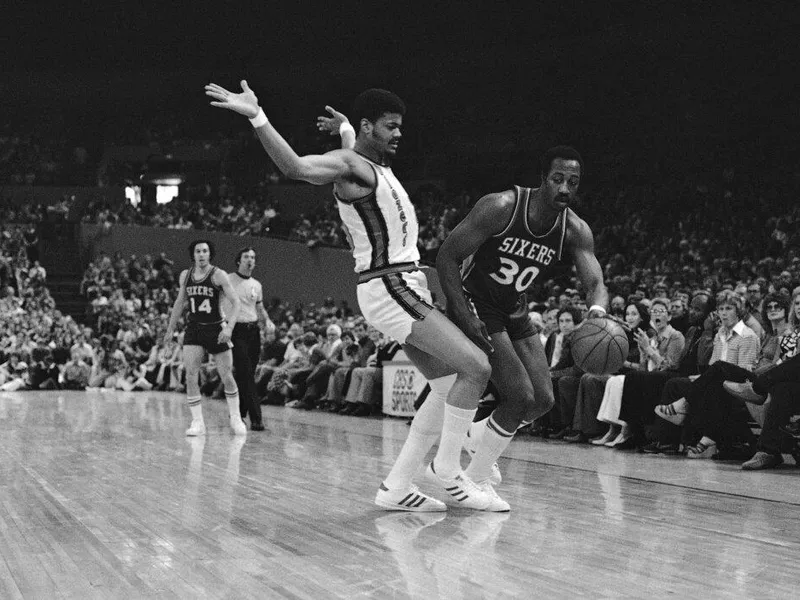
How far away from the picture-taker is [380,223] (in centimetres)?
493

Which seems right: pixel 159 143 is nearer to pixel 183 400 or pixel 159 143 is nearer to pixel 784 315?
pixel 183 400

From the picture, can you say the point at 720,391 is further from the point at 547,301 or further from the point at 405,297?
the point at 547,301

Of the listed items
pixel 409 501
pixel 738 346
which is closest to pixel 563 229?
pixel 409 501

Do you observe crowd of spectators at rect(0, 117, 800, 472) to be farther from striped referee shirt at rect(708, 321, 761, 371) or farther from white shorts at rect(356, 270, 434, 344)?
white shorts at rect(356, 270, 434, 344)

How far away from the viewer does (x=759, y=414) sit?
24.2ft

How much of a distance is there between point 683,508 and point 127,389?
1777cm

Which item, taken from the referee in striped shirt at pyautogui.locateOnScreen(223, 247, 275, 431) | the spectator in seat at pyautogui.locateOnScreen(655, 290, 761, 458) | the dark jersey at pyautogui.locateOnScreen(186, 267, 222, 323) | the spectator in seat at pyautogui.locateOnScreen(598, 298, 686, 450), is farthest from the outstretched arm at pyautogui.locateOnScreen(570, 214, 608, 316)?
the referee in striped shirt at pyautogui.locateOnScreen(223, 247, 275, 431)

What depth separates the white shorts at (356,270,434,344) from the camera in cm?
487

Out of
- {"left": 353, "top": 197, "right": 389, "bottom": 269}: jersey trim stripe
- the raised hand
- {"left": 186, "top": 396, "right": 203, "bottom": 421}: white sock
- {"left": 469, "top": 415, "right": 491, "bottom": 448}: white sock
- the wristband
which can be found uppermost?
the raised hand

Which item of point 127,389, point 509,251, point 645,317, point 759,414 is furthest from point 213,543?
point 127,389

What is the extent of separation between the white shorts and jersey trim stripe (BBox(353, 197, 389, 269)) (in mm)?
92

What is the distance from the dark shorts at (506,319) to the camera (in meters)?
5.27

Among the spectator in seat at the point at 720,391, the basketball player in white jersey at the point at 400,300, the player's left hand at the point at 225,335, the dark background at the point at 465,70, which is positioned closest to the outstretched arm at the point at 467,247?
the basketball player in white jersey at the point at 400,300

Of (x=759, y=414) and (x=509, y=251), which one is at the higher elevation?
(x=509, y=251)
